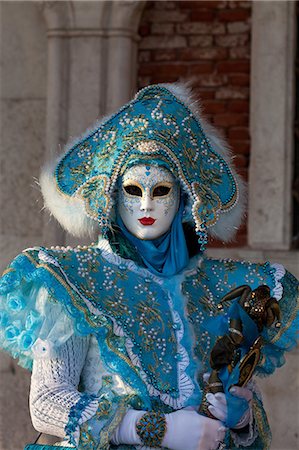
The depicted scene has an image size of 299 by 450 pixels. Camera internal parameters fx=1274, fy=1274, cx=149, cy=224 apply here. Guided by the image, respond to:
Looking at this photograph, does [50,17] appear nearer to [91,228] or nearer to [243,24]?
[243,24]

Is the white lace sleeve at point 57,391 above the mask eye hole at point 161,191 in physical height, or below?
below

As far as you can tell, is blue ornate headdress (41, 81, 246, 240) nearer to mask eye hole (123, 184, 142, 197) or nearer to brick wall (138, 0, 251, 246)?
mask eye hole (123, 184, 142, 197)

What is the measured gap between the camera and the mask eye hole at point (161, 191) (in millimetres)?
3559

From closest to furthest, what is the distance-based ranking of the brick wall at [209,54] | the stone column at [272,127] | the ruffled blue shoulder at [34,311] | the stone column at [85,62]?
the ruffled blue shoulder at [34,311] → the stone column at [272,127] → the stone column at [85,62] → the brick wall at [209,54]

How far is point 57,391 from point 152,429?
27 cm

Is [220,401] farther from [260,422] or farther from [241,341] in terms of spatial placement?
[260,422]

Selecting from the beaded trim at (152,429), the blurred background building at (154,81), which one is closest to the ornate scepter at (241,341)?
the beaded trim at (152,429)

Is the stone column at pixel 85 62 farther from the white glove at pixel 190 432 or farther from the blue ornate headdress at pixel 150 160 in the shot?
the white glove at pixel 190 432

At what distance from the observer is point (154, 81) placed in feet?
19.8

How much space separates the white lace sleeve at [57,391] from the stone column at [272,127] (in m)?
2.37

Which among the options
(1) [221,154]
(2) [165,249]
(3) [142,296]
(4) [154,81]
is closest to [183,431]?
(3) [142,296]

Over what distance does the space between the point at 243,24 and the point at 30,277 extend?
282 cm

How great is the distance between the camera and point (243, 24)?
5953 millimetres

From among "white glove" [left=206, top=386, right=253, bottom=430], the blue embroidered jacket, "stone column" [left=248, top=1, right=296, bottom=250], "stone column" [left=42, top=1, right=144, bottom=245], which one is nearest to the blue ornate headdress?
the blue embroidered jacket
